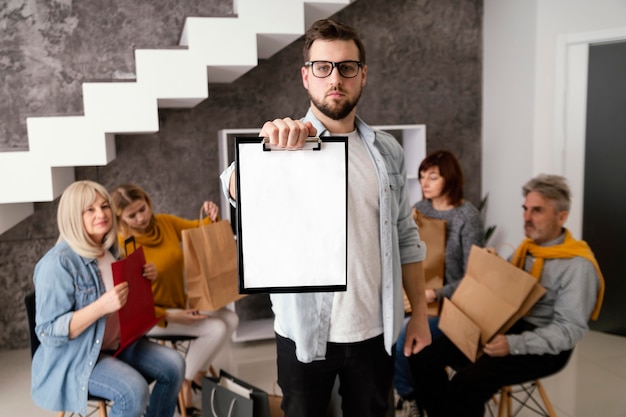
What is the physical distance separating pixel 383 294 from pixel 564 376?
2.04 metres

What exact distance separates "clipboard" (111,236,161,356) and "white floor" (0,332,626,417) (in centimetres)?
83

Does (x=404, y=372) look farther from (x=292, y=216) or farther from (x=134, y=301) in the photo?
(x=292, y=216)

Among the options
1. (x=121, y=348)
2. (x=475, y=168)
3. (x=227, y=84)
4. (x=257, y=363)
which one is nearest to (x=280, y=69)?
(x=227, y=84)

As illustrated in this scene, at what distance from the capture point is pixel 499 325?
→ 1951mm

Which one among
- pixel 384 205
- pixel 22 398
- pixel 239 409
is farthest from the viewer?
pixel 22 398

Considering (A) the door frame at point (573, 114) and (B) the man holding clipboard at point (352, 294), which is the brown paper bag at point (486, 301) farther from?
(A) the door frame at point (573, 114)

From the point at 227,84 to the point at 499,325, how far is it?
2.37 meters

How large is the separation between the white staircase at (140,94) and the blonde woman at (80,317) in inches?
27.0

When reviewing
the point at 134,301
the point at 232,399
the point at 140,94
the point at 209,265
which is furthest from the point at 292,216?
the point at 140,94

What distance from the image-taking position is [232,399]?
192cm

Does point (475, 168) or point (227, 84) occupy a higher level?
point (227, 84)

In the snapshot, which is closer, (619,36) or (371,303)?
(371,303)

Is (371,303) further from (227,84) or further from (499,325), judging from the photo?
(227,84)

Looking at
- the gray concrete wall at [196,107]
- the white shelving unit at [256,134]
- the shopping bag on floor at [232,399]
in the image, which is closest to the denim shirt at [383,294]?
the shopping bag on floor at [232,399]
